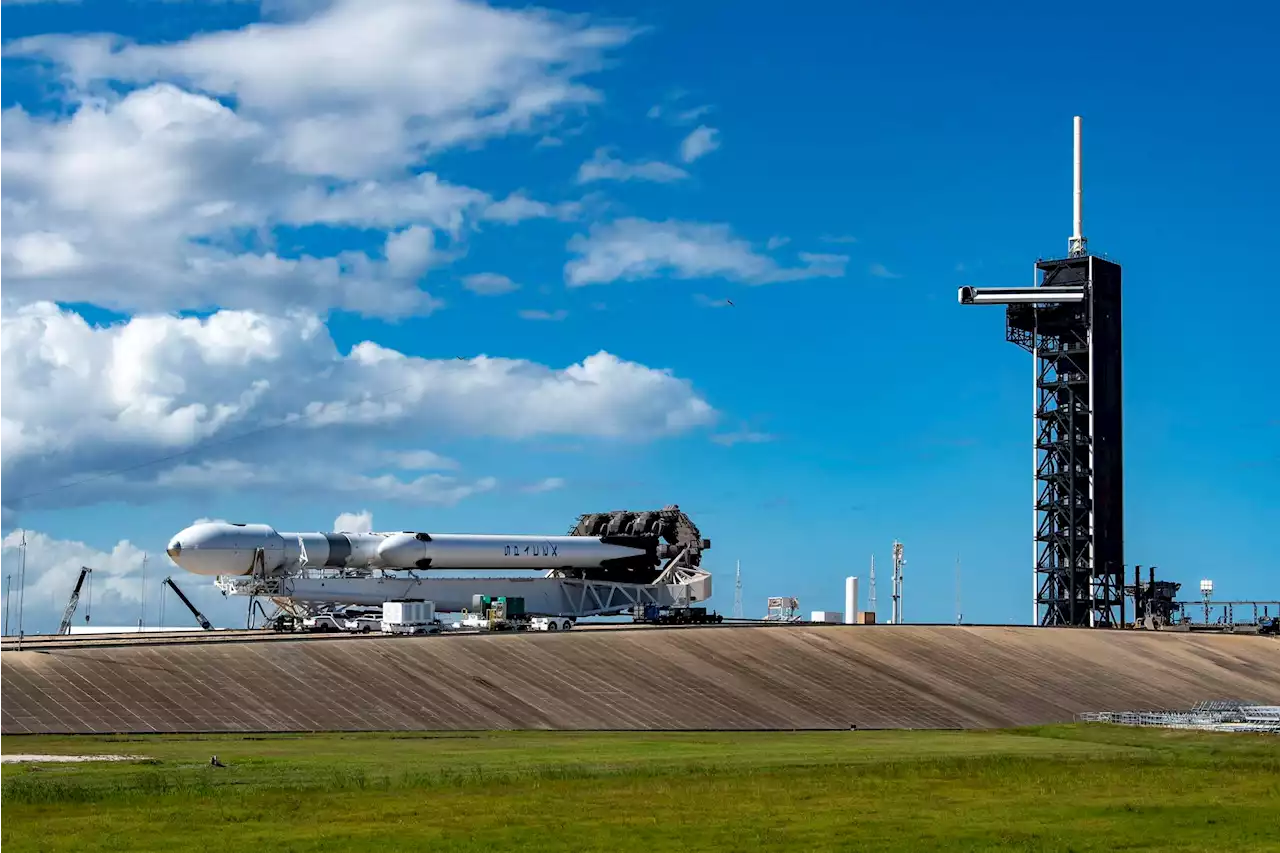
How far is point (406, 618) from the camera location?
8825cm

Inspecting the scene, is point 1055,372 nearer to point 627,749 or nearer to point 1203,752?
point 1203,752

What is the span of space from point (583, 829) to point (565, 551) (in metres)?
77.7

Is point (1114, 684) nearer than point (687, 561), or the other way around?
point (1114, 684)

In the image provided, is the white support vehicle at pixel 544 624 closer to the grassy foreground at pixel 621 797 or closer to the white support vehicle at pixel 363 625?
the white support vehicle at pixel 363 625

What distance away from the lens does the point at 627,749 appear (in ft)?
190

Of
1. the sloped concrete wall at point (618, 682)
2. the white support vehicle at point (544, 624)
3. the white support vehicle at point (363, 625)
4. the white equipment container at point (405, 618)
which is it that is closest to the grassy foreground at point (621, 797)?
the sloped concrete wall at point (618, 682)

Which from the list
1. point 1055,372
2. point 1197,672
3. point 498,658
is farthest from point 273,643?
point 1055,372

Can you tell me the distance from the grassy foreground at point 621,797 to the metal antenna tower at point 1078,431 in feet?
242

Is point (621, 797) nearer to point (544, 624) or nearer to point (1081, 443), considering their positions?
point (544, 624)

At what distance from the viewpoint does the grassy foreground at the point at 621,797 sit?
33875mm

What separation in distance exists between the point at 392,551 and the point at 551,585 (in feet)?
54.3

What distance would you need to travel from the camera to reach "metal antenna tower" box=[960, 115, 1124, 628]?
133 meters

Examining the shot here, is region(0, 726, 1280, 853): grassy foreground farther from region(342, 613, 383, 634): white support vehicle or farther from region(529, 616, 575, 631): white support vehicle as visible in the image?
region(529, 616, 575, 631): white support vehicle

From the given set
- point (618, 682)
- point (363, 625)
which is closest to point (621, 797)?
point (618, 682)
